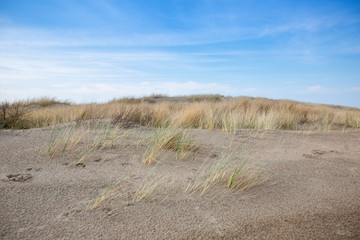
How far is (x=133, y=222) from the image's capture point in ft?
5.69

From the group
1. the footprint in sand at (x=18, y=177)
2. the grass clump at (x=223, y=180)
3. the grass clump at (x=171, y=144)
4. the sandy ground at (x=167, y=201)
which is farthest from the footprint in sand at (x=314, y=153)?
the footprint in sand at (x=18, y=177)

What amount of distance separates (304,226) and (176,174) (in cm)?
126

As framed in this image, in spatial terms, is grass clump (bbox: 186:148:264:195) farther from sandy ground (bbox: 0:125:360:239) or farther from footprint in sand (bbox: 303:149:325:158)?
footprint in sand (bbox: 303:149:325:158)

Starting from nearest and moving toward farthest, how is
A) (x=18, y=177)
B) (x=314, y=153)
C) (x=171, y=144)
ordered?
1. (x=18, y=177)
2. (x=171, y=144)
3. (x=314, y=153)

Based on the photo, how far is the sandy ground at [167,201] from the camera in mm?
1677

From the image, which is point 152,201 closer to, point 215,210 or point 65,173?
point 215,210

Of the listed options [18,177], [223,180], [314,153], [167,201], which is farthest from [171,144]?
[314,153]

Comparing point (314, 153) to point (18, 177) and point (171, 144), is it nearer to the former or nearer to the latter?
point (171, 144)

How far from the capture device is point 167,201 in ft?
6.67

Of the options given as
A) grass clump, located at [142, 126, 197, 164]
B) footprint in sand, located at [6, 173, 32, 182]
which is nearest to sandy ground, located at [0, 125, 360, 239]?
footprint in sand, located at [6, 173, 32, 182]

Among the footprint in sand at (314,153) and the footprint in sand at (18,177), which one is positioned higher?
the footprint in sand at (314,153)

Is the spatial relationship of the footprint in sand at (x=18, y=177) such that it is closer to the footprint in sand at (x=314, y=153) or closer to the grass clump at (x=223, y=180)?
the grass clump at (x=223, y=180)

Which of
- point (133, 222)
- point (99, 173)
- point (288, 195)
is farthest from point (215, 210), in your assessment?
point (99, 173)

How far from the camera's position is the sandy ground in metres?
1.68
